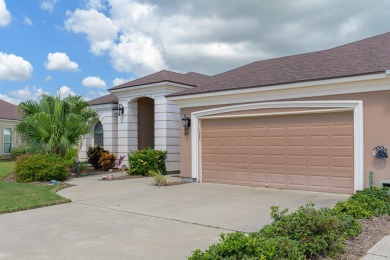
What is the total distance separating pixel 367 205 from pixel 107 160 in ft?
40.9

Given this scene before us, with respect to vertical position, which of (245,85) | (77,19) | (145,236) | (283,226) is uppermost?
(77,19)

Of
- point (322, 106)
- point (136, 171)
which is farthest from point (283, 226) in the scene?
point (136, 171)

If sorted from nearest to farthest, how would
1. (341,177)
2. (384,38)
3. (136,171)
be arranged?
(341,177), (384,38), (136,171)

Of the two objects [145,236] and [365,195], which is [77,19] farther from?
[365,195]

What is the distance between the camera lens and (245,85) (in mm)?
11047

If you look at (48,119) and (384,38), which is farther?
(48,119)

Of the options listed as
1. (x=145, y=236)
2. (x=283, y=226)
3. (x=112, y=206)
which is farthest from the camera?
(x=112, y=206)

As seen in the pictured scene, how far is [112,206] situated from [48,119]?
7.30 meters

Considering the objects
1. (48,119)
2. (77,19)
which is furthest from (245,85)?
(48,119)

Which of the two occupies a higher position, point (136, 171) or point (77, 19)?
point (77, 19)

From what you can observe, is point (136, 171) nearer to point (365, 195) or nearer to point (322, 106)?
point (322, 106)

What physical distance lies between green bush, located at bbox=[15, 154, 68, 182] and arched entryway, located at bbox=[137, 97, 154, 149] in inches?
198

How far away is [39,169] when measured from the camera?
12.9 meters

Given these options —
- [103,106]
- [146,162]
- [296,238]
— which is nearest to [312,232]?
[296,238]
